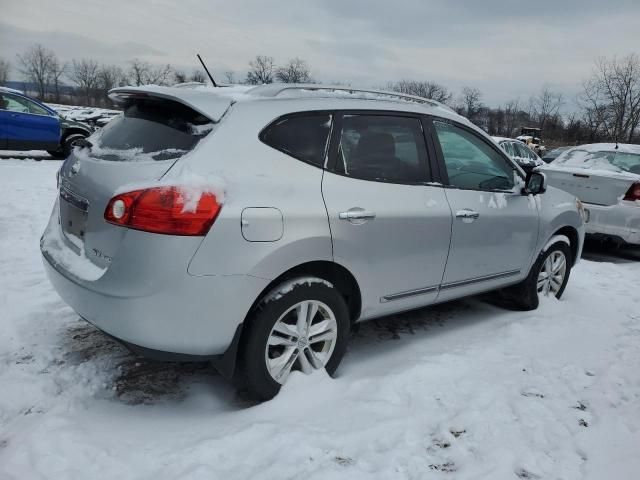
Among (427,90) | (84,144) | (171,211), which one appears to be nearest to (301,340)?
(171,211)

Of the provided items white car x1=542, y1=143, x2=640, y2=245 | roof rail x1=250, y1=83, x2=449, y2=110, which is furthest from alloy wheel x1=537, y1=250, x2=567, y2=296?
white car x1=542, y1=143, x2=640, y2=245

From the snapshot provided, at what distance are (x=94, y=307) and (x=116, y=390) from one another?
26.5 inches

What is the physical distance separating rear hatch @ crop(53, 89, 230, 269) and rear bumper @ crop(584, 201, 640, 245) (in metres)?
6.09

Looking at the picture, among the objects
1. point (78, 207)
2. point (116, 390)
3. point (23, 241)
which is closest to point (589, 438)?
point (116, 390)

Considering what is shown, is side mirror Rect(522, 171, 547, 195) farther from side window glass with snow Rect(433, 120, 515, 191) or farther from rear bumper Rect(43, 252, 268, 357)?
rear bumper Rect(43, 252, 268, 357)

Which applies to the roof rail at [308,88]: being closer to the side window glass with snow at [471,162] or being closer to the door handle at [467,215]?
the side window glass with snow at [471,162]

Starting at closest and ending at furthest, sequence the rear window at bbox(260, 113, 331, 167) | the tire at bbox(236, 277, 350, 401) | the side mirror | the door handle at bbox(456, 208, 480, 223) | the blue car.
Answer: the tire at bbox(236, 277, 350, 401), the rear window at bbox(260, 113, 331, 167), the door handle at bbox(456, 208, 480, 223), the side mirror, the blue car

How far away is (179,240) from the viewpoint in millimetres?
2367

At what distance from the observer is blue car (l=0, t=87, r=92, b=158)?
39.5ft

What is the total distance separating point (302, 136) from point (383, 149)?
634mm

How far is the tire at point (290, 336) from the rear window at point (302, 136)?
0.69 meters

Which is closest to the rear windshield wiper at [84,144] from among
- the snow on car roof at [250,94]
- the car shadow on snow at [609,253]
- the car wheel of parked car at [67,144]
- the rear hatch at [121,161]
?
the rear hatch at [121,161]

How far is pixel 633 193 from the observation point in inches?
271

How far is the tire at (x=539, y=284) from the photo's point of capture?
453 centimetres
